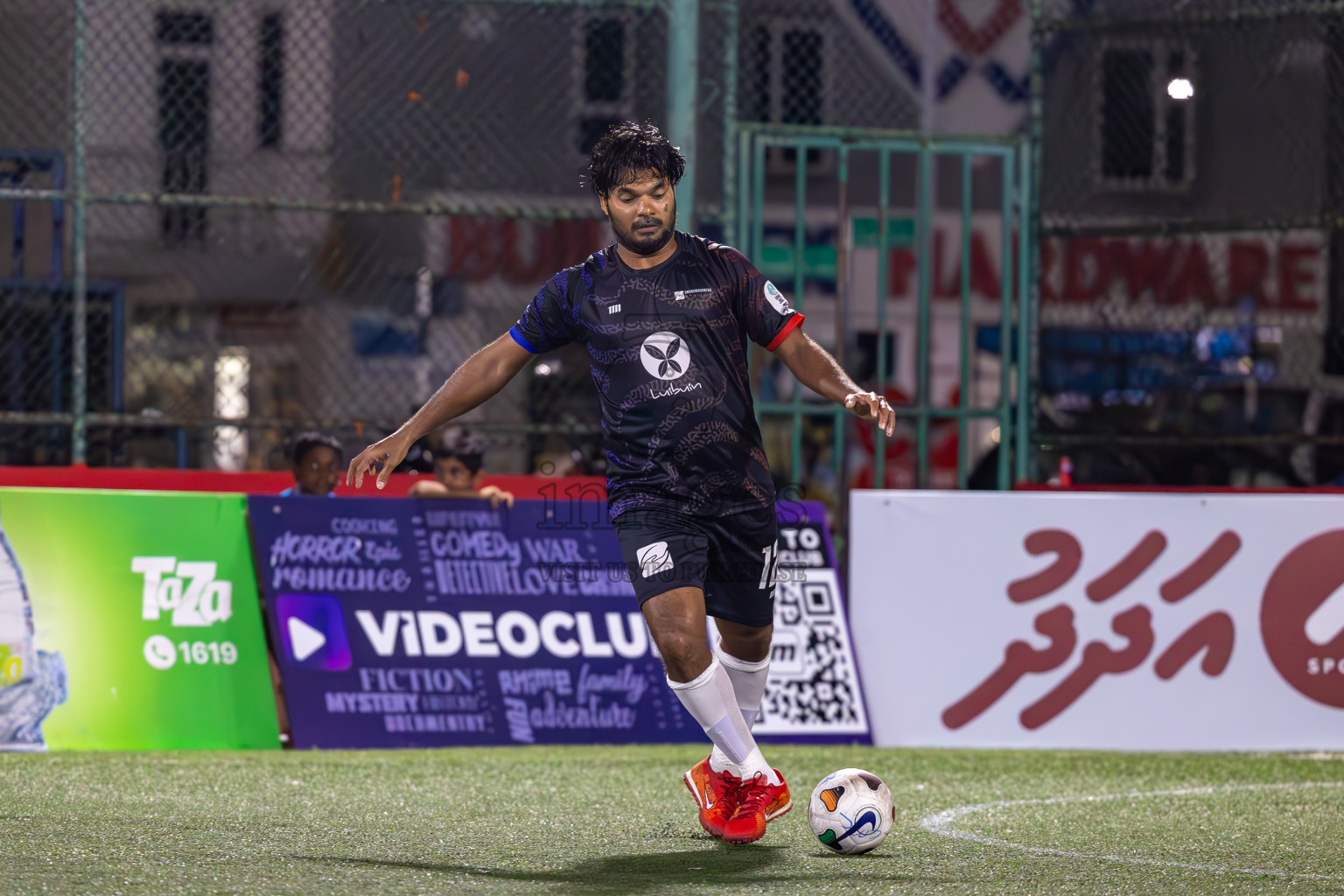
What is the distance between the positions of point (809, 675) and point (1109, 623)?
4.40ft

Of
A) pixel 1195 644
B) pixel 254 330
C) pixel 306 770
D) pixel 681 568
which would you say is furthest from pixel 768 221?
pixel 681 568

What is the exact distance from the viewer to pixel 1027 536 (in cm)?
759

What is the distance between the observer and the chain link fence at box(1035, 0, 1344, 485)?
10016mm

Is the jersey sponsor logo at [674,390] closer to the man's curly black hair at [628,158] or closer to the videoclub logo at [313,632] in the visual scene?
the man's curly black hair at [628,158]

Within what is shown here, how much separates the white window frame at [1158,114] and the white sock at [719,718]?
20.8 feet

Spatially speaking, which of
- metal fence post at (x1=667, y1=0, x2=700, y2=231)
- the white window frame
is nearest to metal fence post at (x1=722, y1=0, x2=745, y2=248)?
metal fence post at (x1=667, y1=0, x2=700, y2=231)

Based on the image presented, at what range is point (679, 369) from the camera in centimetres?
486

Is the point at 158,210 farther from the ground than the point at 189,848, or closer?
A: farther from the ground

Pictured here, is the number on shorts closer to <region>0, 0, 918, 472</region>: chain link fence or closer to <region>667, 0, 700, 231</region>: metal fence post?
<region>0, 0, 918, 472</region>: chain link fence

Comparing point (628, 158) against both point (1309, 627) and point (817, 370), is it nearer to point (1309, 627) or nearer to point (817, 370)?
point (817, 370)

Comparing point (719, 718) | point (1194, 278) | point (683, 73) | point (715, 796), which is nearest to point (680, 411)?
point (719, 718)

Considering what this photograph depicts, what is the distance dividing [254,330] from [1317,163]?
21.6 feet

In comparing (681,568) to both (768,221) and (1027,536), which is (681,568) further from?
(768,221)

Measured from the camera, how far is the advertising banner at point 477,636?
24.0 feet
